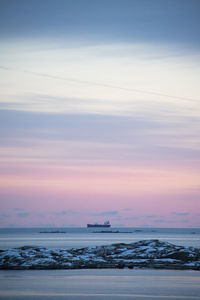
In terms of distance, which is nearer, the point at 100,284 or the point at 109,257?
the point at 100,284

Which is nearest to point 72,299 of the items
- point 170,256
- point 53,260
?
point 53,260

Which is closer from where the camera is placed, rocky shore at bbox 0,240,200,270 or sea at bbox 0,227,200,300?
sea at bbox 0,227,200,300

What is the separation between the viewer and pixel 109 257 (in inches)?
2682

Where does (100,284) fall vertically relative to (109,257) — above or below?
below

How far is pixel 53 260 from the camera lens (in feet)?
212

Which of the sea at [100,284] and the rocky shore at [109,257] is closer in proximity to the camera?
the sea at [100,284]

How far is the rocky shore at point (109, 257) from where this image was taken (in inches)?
2486

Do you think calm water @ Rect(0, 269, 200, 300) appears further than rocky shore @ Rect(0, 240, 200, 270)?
No

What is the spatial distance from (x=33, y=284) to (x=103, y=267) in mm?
16174

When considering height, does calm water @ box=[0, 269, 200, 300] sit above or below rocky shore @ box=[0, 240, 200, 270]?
below

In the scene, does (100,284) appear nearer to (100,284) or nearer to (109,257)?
(100,284)

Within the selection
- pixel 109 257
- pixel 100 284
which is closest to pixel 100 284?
pixel 100 284

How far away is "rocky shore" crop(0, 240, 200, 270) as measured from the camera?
6316 cm

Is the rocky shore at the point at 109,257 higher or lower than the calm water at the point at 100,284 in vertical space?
higher
